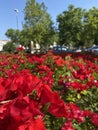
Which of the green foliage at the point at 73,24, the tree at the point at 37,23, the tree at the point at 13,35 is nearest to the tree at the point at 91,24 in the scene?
the green foliage at the point at 73,24

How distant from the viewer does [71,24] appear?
177 feet

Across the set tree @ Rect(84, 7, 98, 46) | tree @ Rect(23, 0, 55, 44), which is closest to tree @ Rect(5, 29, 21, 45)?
tree @ Rect(23, 0, 55, 44)

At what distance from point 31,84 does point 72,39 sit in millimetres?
54929

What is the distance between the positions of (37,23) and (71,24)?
564cm

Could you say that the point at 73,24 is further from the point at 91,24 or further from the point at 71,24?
the point at 91,24

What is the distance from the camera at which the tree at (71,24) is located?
177ft

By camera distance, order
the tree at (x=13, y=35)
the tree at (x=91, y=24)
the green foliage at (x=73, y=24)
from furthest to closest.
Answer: the tree at (x=13, y=35)
the green foliage at (x=73, y=24)
the tree at (x=91, y=24)

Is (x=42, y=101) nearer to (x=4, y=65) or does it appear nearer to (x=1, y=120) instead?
(x=1, y=120)

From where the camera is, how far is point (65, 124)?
3.39m

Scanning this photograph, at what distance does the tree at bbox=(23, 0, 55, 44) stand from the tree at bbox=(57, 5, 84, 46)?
1548 mm

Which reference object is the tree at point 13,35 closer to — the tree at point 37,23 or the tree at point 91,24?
the tree at point 37,23

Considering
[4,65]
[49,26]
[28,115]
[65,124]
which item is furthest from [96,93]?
[49,26]

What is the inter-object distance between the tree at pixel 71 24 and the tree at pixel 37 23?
5.08 ft

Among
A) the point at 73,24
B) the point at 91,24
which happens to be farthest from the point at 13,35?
the point at 91,24
